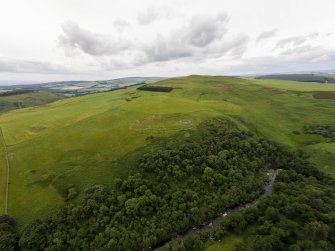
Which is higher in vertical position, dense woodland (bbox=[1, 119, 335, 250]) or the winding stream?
dense woodland (bbox=[1, 119, 335, 250])

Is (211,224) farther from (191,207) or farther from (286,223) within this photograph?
(286,223)

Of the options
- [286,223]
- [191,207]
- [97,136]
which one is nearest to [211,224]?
[191,207]

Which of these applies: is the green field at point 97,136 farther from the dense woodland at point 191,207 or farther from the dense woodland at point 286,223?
the dense woodland at point 286,223

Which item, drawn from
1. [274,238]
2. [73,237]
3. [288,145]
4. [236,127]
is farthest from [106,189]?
[288,145]

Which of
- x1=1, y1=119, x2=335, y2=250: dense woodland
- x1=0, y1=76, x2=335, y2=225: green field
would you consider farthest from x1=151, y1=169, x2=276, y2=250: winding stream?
x1=0, y1=76, x2=335, y2=225: green field

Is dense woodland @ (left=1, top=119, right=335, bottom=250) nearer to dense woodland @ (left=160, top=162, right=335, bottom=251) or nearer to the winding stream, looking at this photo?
dense woodland @ (left=160, top=162, right=335, bottom=251)

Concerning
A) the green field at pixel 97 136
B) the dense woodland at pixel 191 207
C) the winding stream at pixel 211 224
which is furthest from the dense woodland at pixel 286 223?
the green field at pixel 97 136
